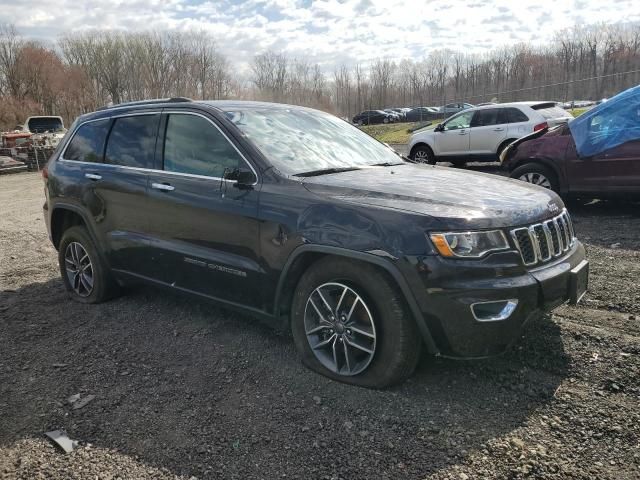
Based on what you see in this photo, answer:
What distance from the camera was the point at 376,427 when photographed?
9.27 feet

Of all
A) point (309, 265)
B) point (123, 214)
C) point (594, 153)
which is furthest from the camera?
point (594, 153)

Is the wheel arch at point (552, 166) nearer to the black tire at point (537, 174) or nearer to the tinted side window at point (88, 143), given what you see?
the black tire at point (537, 174)

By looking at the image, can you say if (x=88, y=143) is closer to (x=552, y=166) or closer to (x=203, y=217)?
(x=203, y=217)

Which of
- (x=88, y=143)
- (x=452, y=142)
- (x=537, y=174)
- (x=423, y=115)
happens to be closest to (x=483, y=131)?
(x=452, y=142)

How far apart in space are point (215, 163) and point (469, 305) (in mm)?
2049

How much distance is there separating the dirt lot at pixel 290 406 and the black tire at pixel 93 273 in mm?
421

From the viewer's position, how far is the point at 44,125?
2425cm

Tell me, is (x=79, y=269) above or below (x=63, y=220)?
below

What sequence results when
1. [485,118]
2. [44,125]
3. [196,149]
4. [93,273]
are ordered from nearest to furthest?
[196,149], [93,273], [485,118], [44,125]

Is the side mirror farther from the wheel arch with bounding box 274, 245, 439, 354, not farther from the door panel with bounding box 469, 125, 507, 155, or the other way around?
the door panel with bounding box 469, 125, 507, 155

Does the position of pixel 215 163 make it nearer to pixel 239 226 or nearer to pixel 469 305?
pixel 239 226

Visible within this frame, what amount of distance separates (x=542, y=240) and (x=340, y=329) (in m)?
1.30

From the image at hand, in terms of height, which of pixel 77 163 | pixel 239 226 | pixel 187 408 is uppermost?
pixel 77 163

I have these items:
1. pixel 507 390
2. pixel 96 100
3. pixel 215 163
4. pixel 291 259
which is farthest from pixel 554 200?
pixel 96 100
